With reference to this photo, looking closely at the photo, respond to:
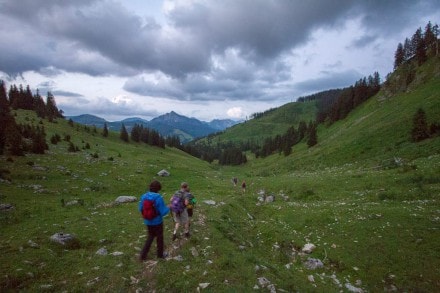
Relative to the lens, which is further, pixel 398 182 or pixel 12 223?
pixel 398 182

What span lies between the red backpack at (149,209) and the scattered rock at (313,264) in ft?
29.9

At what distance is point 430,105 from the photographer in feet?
159

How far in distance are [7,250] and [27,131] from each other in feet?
167

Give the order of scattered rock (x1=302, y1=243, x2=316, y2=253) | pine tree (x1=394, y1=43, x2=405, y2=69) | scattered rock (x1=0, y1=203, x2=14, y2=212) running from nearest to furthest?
1. scattered rock (x1=302, y1=243, x2=316, y2=253)
2. scattered rock (x1=0, y1=203, x2=14, y2=212)
3. pine tree (x1=394, y1=43, x2=405, y2=69)

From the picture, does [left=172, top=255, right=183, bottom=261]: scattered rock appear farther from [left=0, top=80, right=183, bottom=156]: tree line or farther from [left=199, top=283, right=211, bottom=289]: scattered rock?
[left=0, top=80, right=183, bottom=156]: tree line

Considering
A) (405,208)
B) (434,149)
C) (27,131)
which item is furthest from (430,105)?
(27,131)

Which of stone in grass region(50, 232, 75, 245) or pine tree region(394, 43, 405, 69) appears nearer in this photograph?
stone in grass region(50, 232, 75, 245)

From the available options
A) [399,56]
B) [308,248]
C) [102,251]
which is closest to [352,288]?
[308,248]

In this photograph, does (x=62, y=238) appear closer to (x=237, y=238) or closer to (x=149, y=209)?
(x=149, y=209)

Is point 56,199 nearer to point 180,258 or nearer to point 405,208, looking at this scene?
point 180,258

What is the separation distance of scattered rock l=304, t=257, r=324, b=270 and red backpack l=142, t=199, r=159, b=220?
912 cm

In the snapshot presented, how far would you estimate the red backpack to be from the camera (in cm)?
1077

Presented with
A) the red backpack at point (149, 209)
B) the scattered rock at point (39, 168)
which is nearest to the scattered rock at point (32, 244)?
the red backpack at point (149, 209)

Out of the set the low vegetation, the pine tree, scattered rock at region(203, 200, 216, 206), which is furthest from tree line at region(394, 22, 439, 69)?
scattered rock at region(203, 200, 216, 206)
